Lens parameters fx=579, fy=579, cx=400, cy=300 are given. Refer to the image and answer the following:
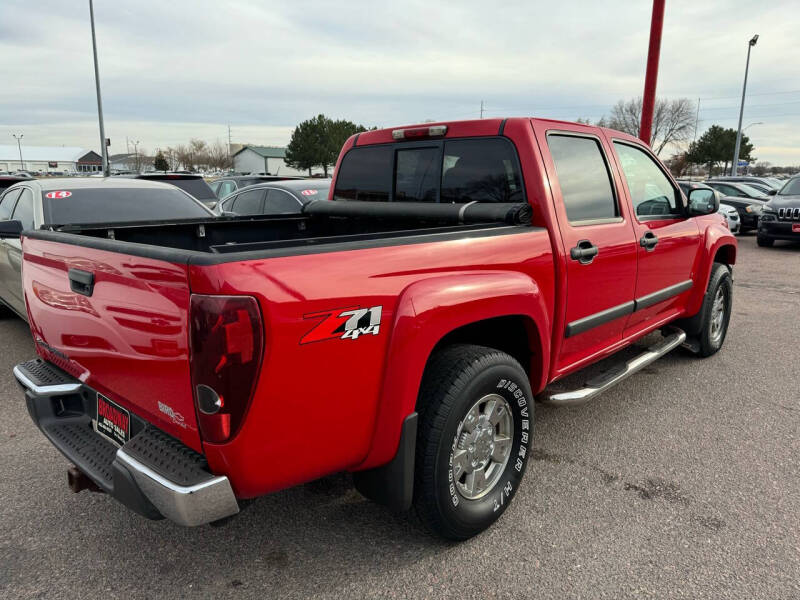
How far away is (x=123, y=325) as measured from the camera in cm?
209

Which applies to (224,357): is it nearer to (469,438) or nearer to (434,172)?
(469,438)

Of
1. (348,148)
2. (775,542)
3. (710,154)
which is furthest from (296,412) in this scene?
(710,154)

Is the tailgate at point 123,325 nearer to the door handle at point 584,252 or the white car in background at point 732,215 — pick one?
the door handle at point 584,252

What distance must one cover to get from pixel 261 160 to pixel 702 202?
369 ft

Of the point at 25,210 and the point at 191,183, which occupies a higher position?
the point at 191,183

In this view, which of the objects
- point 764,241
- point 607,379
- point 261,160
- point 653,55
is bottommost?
point 764,241

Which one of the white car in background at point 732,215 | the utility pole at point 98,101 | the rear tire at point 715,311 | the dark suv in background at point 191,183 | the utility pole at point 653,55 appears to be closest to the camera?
the rear tire at point 715,311

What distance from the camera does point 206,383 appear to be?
5.96 feet

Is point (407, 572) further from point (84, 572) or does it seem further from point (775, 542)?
point (775, 542)

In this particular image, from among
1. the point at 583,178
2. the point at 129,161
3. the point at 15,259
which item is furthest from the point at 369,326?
the point at 129,161

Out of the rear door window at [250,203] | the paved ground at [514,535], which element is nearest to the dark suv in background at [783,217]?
the paved ground at [514,535]

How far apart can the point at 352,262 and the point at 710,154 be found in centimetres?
6828

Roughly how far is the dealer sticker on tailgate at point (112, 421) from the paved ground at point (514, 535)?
561 mm

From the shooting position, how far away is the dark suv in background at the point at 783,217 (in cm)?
1286
